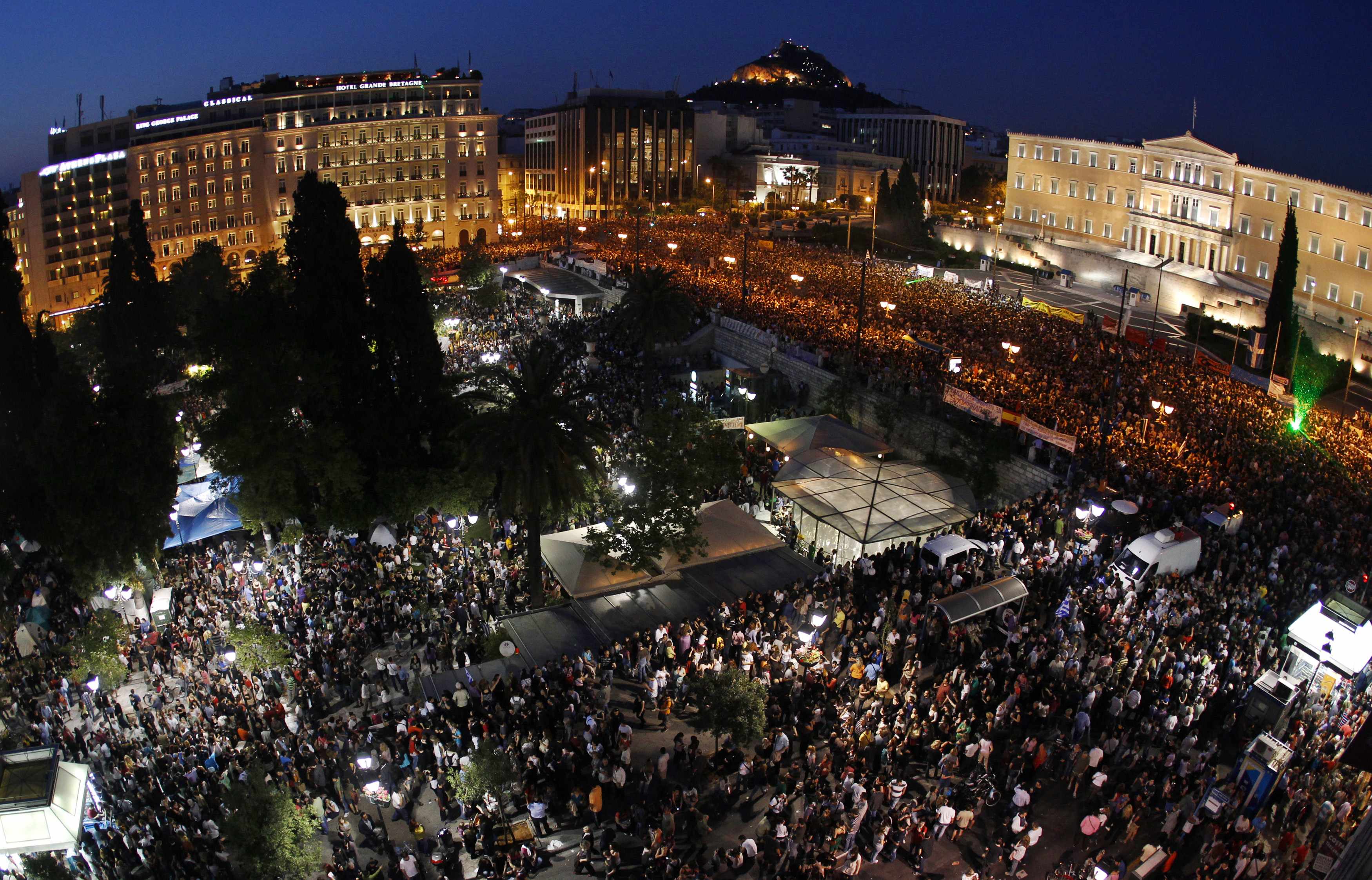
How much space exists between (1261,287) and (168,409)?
187 ft

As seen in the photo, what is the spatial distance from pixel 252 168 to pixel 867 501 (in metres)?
81.3

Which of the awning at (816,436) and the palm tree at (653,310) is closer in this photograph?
the awning at (816,436)

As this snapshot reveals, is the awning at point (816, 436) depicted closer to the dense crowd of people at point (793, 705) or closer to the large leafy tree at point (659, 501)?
the large leafy tree at point (659, 501)

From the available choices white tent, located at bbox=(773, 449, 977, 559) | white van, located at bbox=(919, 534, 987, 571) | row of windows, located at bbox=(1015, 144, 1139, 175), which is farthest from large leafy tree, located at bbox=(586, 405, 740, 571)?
row of windows, located at bbox=(1015, 144, 1139, 175)

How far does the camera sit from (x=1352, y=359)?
120 ft

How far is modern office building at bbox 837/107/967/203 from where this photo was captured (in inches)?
5797

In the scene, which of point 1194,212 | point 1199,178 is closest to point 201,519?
point 1194,212

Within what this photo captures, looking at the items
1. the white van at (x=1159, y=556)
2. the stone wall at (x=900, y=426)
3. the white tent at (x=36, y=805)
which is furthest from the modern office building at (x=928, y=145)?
the white tent at (x=36, y=805)

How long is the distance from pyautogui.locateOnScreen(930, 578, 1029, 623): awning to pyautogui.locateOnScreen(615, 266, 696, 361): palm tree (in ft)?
73.0

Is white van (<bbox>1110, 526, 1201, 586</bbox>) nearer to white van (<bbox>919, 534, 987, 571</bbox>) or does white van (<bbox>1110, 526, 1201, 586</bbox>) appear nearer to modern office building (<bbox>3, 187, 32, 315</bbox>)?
white van (<bbox>919, 534, 987, 571</bbox>)

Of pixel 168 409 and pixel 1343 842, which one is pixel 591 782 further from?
pixel 168 409

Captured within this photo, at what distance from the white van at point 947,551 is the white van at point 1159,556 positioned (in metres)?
3.01

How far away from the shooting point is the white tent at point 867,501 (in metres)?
22.5

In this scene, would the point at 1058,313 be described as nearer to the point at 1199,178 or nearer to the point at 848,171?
the point at 1199,178
